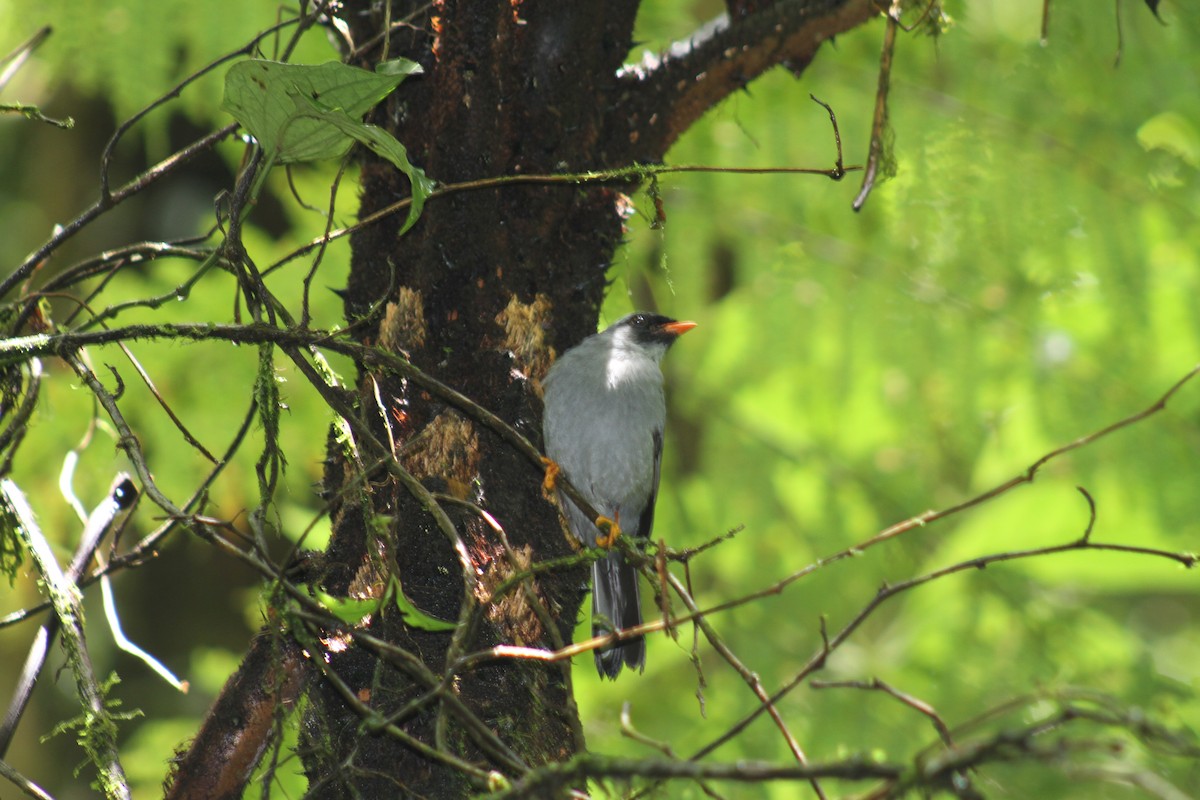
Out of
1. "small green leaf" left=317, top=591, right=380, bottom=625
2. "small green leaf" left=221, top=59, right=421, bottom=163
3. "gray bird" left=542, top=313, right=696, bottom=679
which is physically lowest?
"small green leaf" left=317, top=591, right=380, bottom=625

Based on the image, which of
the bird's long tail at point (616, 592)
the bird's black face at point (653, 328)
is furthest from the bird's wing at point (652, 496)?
the bird's black face at point (653, 328)

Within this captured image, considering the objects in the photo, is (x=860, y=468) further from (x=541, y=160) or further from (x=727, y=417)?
(x=541, y=160)

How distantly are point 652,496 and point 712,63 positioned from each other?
92.1 inches

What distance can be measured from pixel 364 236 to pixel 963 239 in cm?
330

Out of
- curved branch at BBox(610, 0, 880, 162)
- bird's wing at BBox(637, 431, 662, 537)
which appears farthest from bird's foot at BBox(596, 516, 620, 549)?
Answer: curved branch at BBox(610, 0, 880, 162)

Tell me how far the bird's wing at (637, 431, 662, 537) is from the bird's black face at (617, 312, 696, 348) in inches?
21.4

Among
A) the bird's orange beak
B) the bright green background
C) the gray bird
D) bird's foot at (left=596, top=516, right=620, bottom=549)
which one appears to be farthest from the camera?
the bird's orange beak

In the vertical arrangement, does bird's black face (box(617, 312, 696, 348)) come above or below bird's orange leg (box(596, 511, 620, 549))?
above

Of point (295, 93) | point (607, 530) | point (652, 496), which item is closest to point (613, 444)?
point (652, 496)

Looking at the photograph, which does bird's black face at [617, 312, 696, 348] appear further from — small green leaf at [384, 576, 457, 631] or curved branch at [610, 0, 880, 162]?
small green leaf at [384, 576, 457, 631]

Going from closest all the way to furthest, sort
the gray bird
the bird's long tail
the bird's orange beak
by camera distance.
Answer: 1. the gray bird
2. the bird's long tail
3. the bird's orange beak

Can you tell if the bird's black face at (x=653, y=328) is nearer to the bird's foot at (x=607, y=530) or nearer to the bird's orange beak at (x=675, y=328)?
the bird's orange beak at (x=675, y=328)

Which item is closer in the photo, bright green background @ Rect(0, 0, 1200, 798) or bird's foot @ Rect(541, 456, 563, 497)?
bird's foot @ Rect(541, 456, 563, 497)

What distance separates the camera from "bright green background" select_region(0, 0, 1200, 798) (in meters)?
5.08
